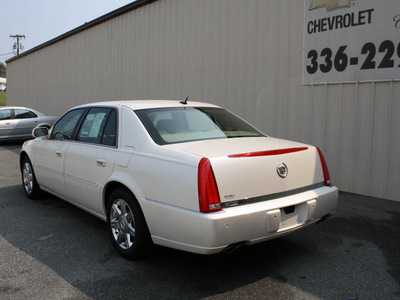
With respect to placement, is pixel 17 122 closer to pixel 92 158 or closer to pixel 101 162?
pixel 92 158

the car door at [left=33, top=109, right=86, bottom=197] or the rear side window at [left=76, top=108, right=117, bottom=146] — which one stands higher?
the rear side window at [left=76, top=108, right=117, bottom=146]

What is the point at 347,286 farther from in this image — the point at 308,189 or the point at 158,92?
the point at 158,92

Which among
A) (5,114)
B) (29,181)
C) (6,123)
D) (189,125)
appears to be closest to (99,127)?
(189,125)

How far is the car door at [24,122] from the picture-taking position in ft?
45.5

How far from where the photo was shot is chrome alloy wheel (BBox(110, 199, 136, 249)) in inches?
145

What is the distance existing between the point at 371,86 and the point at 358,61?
44 cm

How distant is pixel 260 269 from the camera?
11.6ft

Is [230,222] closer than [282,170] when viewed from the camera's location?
Yes

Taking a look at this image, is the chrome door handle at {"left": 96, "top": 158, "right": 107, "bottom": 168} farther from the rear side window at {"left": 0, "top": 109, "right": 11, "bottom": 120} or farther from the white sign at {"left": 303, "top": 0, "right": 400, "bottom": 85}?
the rear side window at {"left": 0, "top": 109, "right": 11, "bottom": 120}

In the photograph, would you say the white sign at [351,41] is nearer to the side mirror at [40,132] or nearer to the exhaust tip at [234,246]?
the exhaust tip at [234,246]

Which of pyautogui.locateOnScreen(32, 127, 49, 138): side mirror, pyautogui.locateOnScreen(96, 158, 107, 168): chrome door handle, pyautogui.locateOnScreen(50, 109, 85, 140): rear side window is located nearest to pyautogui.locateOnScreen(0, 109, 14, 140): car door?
pyautogui.locateOnScreen(32, 127, 49, 138): side mirror

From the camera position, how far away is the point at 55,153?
5.07 meters

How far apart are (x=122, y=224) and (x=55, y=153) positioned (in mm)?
1822

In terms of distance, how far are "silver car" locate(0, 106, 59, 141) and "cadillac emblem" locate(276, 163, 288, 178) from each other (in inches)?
493
